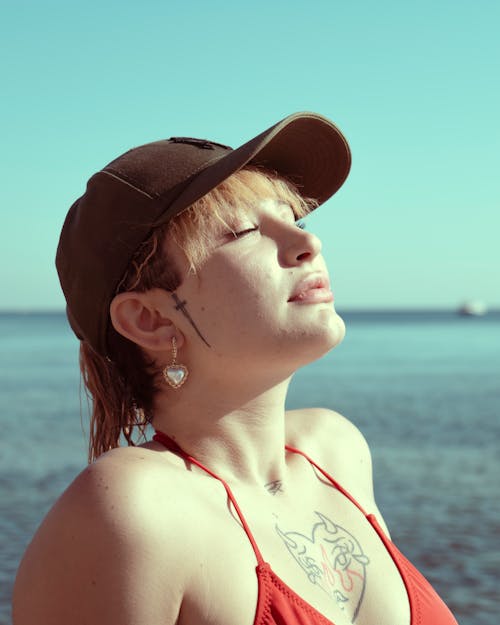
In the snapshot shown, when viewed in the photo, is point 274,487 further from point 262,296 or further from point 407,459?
point 407,459

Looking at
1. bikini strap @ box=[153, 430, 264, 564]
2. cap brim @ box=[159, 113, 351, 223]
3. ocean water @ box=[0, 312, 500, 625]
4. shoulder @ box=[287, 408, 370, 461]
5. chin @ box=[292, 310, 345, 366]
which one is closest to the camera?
bikini strap @ box=[153, 430, 264, 564]

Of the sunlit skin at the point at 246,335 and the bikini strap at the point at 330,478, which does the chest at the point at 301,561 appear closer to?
the bikini strap at the point at 330,478

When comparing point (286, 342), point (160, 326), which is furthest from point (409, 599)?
point (160, 326)

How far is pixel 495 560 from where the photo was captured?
808 centimetres

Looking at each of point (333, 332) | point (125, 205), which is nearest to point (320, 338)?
point (333, 332)

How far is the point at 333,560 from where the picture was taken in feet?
7.80

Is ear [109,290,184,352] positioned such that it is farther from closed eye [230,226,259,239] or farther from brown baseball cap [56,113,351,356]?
closed eye [230,226,259,239]

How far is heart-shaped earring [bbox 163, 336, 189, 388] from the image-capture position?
93.0 inches

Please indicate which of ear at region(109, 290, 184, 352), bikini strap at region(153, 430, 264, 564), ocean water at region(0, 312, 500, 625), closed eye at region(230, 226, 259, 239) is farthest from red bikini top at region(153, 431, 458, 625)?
ocean water at region(0, 312, 500, 625)

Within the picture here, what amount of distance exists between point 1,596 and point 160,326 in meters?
5.24

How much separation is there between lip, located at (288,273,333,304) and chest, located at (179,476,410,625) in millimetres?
472

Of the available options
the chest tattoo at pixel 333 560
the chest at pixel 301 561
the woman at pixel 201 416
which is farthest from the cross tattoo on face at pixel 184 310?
the chest tattoo at pixel 333 560

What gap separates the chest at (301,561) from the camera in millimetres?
2010

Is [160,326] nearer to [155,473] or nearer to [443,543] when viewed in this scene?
[155,473]
